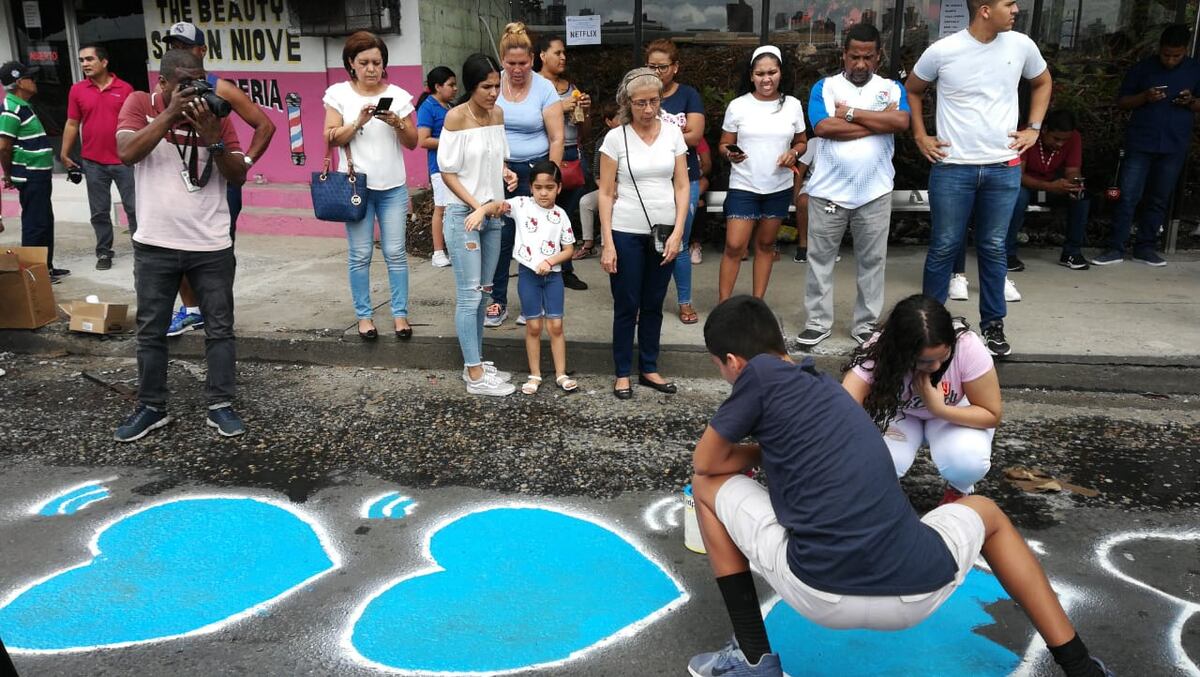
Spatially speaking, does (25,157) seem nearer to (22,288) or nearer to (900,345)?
(22,288)

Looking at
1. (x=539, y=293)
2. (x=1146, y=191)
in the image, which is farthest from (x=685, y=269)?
(x=1146, y=191)

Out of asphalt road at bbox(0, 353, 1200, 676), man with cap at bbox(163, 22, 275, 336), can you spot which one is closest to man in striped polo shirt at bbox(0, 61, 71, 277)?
asphalt road at bbox(0, 353, 1200, 676)

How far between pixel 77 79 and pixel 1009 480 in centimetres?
1046

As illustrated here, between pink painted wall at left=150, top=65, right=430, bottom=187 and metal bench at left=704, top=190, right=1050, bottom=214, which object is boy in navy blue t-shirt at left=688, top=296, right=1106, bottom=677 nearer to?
metal bench at left=704, top=190, right=1050, bottom=214

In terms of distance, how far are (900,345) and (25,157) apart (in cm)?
695

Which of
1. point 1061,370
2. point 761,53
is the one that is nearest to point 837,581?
point 1061,370

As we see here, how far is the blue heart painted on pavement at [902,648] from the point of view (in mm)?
2693

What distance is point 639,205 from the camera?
485cm

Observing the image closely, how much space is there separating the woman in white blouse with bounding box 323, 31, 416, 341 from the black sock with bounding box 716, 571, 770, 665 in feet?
11.3

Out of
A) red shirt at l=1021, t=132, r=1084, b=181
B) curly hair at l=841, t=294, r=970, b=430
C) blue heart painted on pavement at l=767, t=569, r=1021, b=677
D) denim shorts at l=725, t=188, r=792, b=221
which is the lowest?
blue heart painted on pavement at l=767, t=569, r=1021, b=677

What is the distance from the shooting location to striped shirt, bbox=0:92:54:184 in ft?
23.1

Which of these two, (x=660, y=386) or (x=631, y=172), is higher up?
(x=631, y=172)

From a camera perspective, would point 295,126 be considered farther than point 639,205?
Yes

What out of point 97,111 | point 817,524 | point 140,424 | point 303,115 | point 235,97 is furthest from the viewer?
point 303,115
